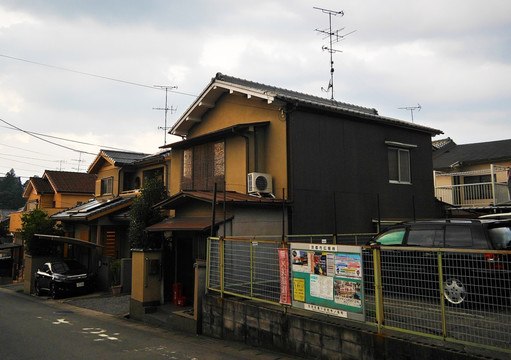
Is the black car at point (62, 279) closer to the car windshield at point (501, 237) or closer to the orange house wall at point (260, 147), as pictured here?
the orange house wall at point (260, 147)

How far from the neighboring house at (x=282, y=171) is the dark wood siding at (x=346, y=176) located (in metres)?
0.03

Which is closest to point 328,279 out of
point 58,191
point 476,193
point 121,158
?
point 476,193

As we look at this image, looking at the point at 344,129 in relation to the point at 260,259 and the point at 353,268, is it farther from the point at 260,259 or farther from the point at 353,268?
the point at 353,268

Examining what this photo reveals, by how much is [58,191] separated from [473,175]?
29.0 meters

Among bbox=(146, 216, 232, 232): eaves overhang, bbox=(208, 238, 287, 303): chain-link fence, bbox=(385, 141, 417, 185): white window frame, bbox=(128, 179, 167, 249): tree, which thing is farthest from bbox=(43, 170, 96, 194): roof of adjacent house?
bbox=(208, 238, 287, 303): chain-link fence

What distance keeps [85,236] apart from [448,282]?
2073 cm

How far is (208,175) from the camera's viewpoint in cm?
1446

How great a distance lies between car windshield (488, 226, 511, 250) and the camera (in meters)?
7.32

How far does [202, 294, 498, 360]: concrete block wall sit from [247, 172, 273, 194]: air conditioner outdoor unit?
3.90 meters

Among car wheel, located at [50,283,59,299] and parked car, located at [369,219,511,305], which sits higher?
parked car, located at [369,219,511,305]

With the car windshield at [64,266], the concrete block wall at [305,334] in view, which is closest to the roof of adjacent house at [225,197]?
the concrete block wall at [305,334]

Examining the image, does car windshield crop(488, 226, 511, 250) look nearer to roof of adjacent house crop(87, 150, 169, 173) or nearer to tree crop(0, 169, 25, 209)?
roof of adjacent house crop(87, 150, 169, 173)

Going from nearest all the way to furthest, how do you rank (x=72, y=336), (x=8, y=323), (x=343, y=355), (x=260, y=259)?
(x=343, y=355) < (x=260, y=259) < (x=72, y=336) < (x=8, y=323)

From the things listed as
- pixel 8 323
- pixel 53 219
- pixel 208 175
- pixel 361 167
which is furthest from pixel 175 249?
pixel 53 219
